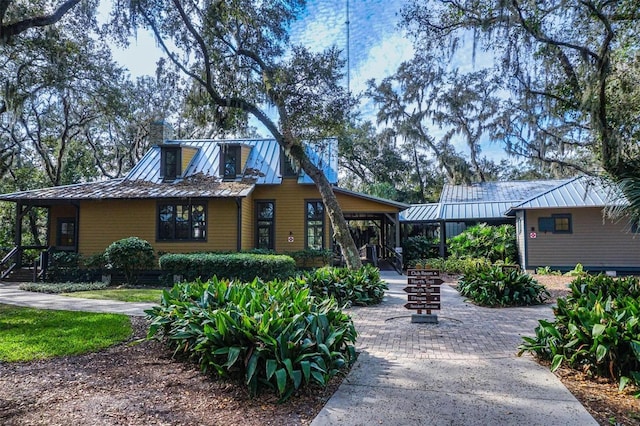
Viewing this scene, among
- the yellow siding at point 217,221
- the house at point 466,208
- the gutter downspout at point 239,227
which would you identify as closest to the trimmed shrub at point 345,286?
the gutter downspout at point 239,227

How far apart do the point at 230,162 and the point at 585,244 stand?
1506cm

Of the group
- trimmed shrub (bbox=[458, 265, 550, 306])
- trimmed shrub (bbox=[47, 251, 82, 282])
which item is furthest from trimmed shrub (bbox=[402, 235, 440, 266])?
trimmed shrub (bbox=[47, 251, 82, 282])

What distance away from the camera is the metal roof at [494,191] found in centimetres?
2356

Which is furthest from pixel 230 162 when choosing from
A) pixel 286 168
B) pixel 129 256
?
pixel 129 256

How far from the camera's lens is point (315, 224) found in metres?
17.1

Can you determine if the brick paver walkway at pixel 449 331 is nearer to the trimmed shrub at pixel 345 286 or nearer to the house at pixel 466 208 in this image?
the trimmed shrub at pixel 345 286

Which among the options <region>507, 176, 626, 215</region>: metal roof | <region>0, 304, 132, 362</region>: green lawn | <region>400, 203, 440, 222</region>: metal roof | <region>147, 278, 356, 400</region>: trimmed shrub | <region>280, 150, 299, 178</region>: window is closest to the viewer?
<region>147, 278, 356, 400</region>: trimmed shrub

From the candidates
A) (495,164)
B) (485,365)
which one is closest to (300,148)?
(485,365)

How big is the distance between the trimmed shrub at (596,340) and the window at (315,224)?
39.4 ft

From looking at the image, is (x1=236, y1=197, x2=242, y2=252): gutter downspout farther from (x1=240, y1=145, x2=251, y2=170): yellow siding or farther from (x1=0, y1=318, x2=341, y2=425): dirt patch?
(x1=0, y1=318, x2=341, y2=425): dirt patch

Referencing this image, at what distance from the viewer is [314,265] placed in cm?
1648

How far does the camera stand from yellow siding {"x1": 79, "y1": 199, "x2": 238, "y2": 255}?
15.8 meters

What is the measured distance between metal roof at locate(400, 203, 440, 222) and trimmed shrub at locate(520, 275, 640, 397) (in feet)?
54.2

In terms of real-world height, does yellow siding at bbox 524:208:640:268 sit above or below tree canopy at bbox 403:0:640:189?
below
